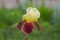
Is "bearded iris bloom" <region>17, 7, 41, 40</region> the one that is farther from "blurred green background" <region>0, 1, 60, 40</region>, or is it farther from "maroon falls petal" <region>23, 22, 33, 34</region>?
"blurred green background" <region>0, 1, 60, 40</region>

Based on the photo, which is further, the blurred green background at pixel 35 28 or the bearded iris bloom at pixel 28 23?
the blurred green background at pixel 35 28

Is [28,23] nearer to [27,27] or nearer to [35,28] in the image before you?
[27,27]

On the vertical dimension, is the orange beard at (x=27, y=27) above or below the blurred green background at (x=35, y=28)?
above

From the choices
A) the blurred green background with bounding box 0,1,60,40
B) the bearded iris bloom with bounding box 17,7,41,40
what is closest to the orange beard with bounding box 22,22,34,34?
the bearded iris bloom with bounding box 17,7,41,40

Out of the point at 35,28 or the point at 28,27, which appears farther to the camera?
the point at 35,28

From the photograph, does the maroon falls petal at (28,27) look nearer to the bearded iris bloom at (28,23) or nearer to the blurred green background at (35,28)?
the bearded iris bloom at (28,23)

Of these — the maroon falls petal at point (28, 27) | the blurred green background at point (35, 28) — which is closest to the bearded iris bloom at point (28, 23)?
the maroon falls petal at point (28, 27)

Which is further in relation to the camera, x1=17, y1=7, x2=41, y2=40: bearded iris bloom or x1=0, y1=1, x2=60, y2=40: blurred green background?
x1=0, y1=1, x2=60, y2=40: blurred green background

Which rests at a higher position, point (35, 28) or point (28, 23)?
point (28, 23)

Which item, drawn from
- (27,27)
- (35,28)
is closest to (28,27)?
(27,27)
